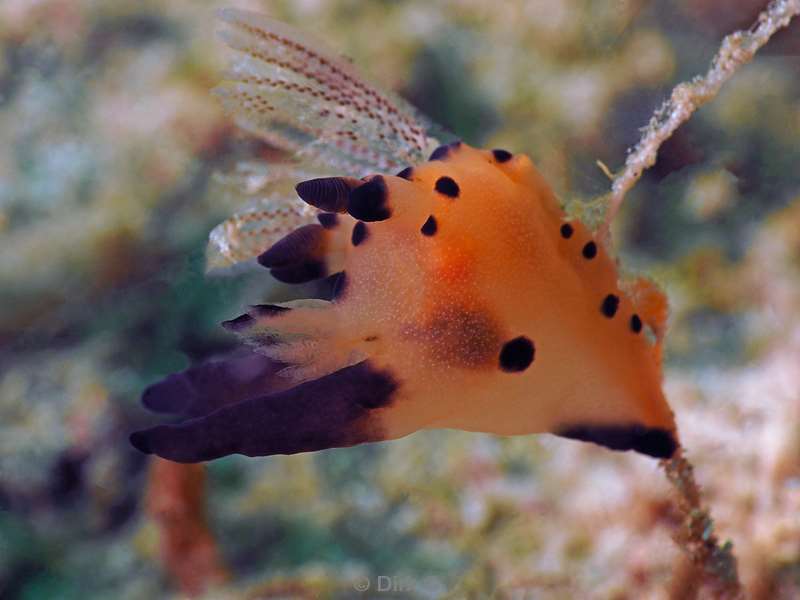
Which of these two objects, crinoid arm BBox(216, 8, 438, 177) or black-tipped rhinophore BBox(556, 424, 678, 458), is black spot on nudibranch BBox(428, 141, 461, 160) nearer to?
crinoid arm BBox(216, 8, 438, 177)

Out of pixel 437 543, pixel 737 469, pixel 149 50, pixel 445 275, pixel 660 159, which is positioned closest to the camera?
pixel 445 275

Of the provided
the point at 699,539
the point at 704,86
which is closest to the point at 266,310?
the point at 704,86

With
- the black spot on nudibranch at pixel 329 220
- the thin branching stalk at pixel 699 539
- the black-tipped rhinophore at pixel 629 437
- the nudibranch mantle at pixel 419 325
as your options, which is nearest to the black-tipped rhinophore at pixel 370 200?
the nudibranch mantle at pixel 419 325

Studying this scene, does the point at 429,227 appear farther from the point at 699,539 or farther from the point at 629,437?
the point at 699,539

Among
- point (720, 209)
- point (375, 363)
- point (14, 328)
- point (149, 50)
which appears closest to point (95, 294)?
point (14, 328)

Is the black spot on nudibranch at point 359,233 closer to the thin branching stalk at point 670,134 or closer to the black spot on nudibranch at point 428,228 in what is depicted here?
the black spot on nudibranch at point 428,228

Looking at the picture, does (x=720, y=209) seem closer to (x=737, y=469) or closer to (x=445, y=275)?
(x=737, y=469)
